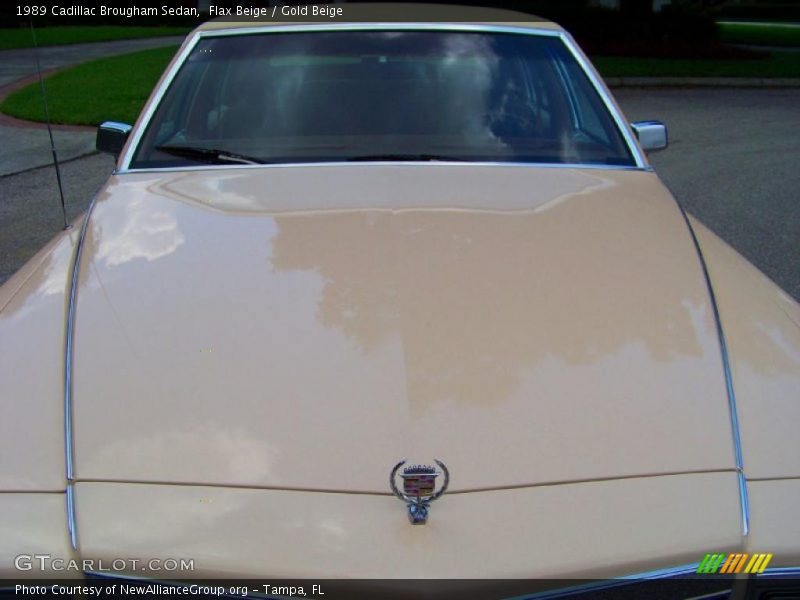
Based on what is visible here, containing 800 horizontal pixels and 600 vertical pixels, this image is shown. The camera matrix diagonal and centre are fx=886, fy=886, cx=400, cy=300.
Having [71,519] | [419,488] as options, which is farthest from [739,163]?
[71,519]

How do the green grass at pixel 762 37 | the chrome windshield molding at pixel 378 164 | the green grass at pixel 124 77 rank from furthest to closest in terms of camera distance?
the green grass at pixel 762 37 → the green grass at pixel 124 77 → the chrome windshield molding at pixel 378 164

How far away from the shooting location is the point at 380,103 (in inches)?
119

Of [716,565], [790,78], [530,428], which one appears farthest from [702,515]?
[790,78]

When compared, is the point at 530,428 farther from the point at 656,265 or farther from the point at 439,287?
the point at 656,265

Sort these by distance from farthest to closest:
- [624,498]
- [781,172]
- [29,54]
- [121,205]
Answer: [29,54] → [781,172] → [121,205] → [624,498]

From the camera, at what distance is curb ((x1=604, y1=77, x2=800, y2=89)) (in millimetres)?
12727

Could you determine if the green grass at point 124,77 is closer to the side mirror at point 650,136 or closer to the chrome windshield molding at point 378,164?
the chrome windshield molding at point 378,164

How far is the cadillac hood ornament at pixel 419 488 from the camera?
1.51 meters

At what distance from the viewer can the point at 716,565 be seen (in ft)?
4.94

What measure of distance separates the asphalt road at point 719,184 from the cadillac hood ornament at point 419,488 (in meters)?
3.48

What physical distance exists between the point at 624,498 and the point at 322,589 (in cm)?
55

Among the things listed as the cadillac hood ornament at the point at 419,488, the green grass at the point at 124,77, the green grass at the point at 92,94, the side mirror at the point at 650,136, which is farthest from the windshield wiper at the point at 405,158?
the green grass at the point at 124,77

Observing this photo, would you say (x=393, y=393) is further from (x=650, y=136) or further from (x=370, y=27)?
(x=650, y=136)

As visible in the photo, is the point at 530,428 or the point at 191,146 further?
the point at 191,146
